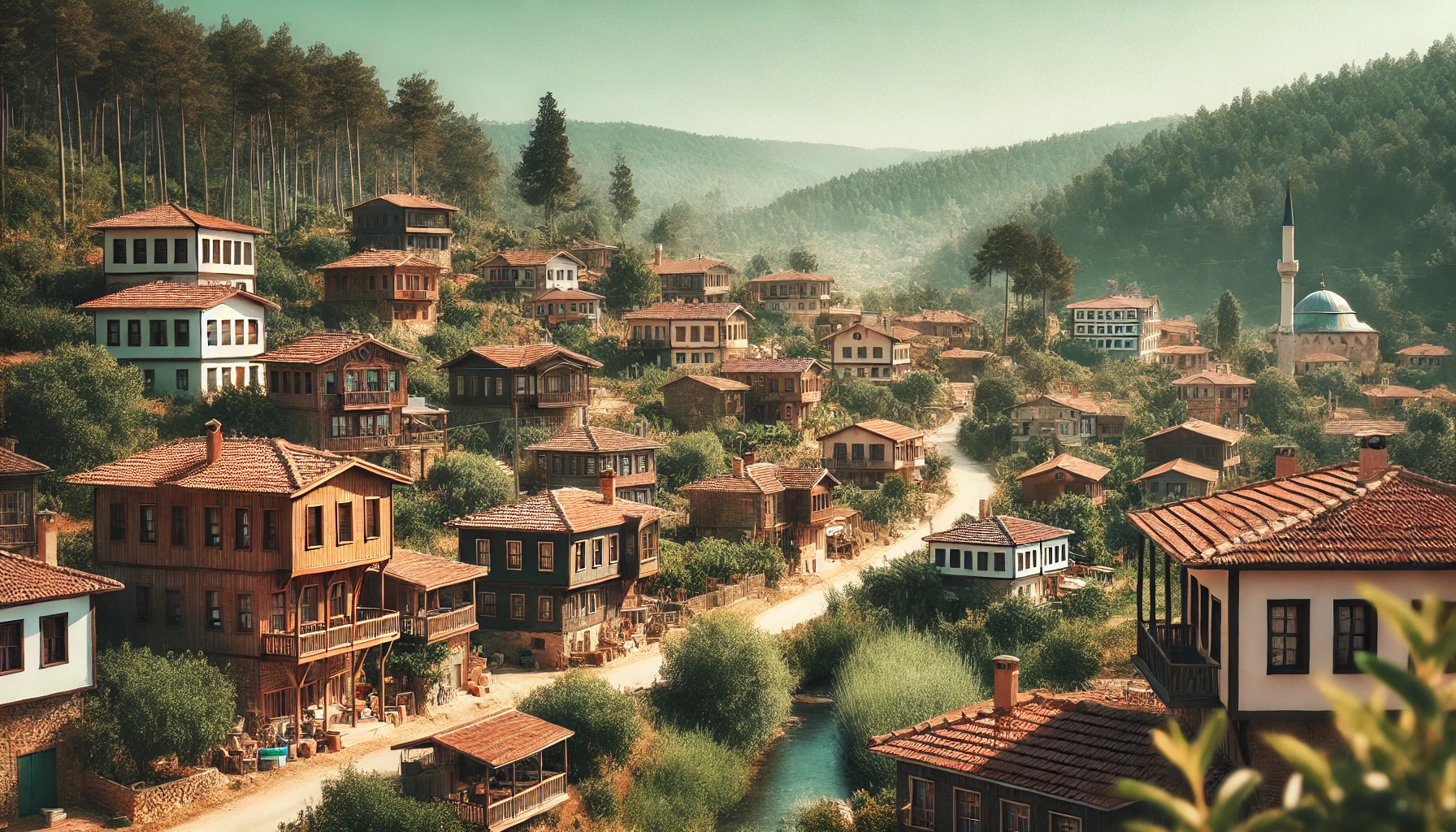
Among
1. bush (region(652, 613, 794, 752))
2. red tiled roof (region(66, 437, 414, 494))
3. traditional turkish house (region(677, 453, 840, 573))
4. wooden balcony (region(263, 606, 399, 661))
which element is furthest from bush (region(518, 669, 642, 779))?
traditional turkish house (region(677, 453, 840, 573))

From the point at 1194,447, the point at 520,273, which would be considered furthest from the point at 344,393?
the point at 1194,447

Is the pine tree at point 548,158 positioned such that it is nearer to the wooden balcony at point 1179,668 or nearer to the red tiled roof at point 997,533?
the red tiled roof at point 997,533

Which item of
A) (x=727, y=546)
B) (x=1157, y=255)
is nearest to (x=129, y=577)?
(x=727, y=546)

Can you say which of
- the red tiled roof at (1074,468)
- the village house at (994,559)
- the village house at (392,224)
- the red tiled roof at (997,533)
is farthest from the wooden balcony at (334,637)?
the village house at (392,224)

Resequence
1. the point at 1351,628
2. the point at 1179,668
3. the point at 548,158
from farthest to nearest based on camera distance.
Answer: the point at 548,158
the point at 1179,668
the point at 1351,628

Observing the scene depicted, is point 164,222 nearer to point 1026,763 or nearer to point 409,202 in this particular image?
point 409,202

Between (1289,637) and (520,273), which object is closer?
(1289,637)

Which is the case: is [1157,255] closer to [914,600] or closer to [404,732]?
[914,600]
